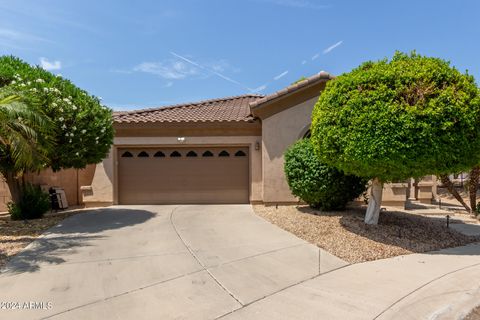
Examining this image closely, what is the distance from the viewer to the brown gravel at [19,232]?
7117 mm

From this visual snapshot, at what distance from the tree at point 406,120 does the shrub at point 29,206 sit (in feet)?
29.7

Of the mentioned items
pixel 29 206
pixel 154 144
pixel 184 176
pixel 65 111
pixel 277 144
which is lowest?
pixel 29 206

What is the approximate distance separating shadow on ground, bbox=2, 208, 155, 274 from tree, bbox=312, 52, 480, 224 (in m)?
6.21

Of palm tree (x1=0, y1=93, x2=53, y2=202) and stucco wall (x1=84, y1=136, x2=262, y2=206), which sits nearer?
palm tree (x1=0, y1=93, x2=53, y2=202)

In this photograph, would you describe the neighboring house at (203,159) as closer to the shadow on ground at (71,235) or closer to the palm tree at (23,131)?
the shadow on ground at (71,235)

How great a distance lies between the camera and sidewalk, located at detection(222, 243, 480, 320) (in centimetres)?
451

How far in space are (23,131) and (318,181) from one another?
7950 millimetres

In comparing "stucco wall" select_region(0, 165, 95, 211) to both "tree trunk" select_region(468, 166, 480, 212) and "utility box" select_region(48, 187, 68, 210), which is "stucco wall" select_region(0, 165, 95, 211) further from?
"tree trunk" select_region(468, 166, 480, 212)

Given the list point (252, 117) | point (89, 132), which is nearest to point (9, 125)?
point (89, 132)

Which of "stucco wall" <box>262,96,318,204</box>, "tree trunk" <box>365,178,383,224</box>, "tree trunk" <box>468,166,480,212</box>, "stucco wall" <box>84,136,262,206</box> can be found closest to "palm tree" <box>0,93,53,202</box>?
"stucco wall" <box>84,136,262,206</box>

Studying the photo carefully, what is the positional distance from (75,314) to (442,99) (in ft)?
25.1

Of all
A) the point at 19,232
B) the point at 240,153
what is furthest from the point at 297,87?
the point at 19,232

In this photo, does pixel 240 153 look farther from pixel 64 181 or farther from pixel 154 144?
pixel 64 181

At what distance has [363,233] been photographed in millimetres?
8461
